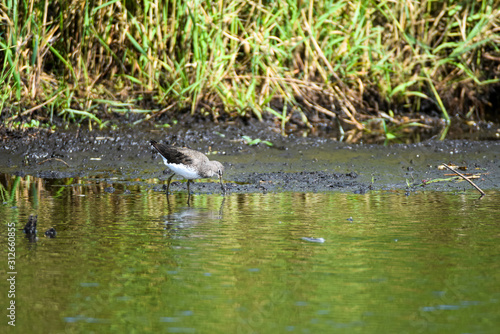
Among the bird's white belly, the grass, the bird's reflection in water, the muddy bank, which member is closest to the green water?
the bird's reflection in water

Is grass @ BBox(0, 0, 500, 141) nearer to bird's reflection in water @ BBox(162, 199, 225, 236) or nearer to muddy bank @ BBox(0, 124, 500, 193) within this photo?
muddy bank @ BBox(0, 124, 500, 193)

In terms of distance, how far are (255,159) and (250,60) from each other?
2046 mm

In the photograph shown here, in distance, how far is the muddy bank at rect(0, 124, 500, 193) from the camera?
7980mm

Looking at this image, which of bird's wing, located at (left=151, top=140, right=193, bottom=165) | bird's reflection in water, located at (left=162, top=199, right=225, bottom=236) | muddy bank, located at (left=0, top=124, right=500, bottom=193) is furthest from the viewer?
muddy bank, located at (left=0, top=124, right=500, bottom=193)

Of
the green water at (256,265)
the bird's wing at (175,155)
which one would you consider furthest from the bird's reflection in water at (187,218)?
the bird's wing at (175,155)

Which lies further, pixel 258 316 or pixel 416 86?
pixel 416 86

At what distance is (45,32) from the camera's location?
10.2 m

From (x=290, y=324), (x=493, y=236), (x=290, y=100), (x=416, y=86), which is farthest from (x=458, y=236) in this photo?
(x=416, y=86)

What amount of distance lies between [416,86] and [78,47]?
493cm

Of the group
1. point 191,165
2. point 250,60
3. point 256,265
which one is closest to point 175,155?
point 191,165

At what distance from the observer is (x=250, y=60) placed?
417 inches

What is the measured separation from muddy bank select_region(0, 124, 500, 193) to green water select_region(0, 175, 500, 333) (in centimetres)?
86

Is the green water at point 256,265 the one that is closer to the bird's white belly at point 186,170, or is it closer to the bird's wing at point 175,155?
the bird's white belly at point 186,170

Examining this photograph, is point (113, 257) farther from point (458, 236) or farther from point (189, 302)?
point (458, 236)
